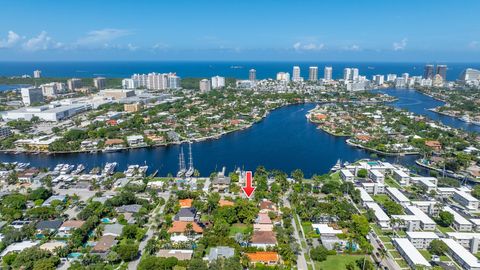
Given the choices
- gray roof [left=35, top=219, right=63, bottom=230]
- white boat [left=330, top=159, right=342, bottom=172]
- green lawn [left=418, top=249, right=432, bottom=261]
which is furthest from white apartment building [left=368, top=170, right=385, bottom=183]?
gray roof [left=35, top=219, right=63, bottom=230]

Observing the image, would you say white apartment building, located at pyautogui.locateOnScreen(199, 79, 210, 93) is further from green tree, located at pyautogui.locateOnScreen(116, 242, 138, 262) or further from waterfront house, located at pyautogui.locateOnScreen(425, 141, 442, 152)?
green tree, located at pyautogui.locateOnScreen(116, 242, 138, 262)

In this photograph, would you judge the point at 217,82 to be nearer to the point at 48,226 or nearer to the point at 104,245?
the point at 48,226

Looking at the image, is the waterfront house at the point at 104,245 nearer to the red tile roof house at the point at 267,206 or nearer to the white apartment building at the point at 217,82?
the red tile roof house at the point at 267,206

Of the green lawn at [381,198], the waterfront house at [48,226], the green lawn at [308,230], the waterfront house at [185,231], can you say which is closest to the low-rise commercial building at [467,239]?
the green lawn at [381,198]

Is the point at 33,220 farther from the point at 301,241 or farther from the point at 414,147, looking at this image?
the point at 414,147

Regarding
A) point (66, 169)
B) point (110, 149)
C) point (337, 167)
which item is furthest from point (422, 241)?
point (110, 149)

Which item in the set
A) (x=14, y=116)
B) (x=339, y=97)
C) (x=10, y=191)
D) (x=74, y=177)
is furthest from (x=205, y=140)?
(x=339, y=97)
